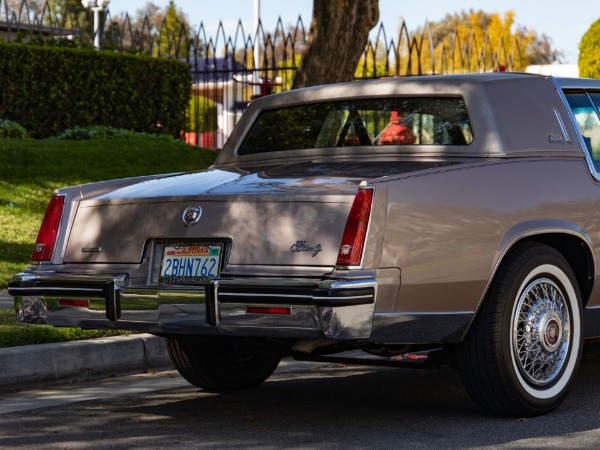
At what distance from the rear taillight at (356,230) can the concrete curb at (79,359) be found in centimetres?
262

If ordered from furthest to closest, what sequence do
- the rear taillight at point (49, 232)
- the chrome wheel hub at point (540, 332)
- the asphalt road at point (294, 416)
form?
the rear taillight at point (49, 232)
the chrome wheel hub at point (540, 332)
the asphalt road at point (294, 416)

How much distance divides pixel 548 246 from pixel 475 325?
62cm

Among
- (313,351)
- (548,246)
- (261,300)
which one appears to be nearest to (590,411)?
(548,246)

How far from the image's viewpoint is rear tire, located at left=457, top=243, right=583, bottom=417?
5688mm

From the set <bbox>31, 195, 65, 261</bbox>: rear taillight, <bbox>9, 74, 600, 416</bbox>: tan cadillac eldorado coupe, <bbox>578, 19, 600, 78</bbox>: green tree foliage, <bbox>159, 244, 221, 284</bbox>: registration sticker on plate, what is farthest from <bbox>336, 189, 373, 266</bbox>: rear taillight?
<bbox>578, 19, 600, 78</bbox>: green tree foliage

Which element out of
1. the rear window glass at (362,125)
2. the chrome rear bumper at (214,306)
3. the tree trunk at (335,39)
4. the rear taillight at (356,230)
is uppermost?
the tree trunk at (335,39)

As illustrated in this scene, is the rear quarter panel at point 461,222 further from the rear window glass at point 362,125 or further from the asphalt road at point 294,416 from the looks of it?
the asphalt road at point 294,416

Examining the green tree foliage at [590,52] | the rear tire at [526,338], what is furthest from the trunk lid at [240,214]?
the green tree foliage at [590,52]

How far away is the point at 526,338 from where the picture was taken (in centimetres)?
589

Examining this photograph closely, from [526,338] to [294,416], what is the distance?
1.22 metres

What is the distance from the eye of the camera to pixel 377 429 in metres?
5.76

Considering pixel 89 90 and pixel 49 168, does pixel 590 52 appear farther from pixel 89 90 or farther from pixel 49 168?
pixel 49 168

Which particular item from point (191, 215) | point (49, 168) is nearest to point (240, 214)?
point (191, 215)

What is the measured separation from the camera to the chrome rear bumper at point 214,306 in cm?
518
